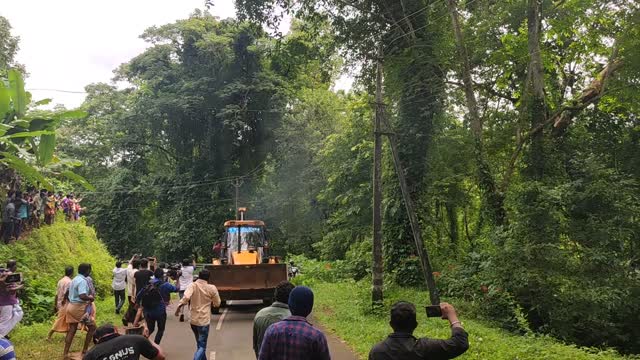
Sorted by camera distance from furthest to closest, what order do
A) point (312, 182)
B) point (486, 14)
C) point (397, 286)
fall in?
point (312, 182) < point (397, 286) < point (486, 14)

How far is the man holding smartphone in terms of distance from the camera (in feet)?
11.8

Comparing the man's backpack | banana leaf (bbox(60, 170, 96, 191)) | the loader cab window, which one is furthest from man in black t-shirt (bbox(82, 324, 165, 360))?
the loader cab window

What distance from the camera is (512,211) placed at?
14023 millimetres

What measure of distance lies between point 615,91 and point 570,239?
5.77 metres

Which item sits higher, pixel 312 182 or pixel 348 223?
pixel 312 182

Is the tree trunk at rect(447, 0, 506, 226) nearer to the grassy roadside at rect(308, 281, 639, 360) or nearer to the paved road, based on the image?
the grassy roadside at rect(308, 281, 639, 360)

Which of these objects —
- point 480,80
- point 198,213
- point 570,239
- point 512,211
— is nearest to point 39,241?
point 512,211

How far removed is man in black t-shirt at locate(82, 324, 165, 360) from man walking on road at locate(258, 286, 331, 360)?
3.62 feet

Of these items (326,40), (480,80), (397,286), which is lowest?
(397,286)

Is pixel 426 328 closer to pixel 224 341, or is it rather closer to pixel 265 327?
pixel 224 341

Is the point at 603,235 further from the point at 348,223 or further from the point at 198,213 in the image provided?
the point at 198,213

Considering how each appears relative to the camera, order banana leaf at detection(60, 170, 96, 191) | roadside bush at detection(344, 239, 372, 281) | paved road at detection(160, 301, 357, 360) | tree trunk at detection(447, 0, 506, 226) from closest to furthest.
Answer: paved road at detection(160, 301, 357, 360) → banana leaf at detection(60, 170, 96, 191) → tree trunk at detection(447, 0, 506, 226) → roadside bush at detection(344, 239, 372, 281)

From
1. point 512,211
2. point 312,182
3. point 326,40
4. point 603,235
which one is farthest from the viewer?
point 312,182

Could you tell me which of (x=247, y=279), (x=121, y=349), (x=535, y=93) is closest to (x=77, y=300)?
(x=121, y=349)
